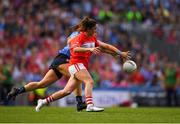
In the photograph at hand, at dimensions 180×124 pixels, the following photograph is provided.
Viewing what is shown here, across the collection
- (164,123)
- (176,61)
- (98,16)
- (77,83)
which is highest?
(98,16)

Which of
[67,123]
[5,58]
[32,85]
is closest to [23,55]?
[5,58]

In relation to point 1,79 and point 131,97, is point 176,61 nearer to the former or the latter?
point 131,97

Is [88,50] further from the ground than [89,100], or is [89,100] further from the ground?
[88,50]

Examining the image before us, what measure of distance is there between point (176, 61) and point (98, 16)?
12.8 feet

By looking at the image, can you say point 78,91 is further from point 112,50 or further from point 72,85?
point 112,50

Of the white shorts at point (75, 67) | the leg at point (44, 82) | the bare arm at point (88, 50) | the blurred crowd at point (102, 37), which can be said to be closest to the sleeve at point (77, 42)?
the bare arm at point (88, 50)

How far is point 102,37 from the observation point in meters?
32.6

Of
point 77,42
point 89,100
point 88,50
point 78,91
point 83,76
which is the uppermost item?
point 77,42

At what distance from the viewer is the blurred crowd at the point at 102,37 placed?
3003 cm

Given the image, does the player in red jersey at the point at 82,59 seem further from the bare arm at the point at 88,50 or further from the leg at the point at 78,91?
the leg at the point at 78,91

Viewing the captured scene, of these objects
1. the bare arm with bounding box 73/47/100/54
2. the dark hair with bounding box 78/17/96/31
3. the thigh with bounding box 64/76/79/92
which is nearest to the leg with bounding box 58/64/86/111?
the thigh with bounding box 64/76/79/92

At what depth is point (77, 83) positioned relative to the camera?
61.8ft

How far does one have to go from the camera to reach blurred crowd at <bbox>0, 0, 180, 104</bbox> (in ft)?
98.5

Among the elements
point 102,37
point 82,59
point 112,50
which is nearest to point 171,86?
point 102,37
